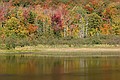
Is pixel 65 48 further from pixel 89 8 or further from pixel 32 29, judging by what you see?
pixel 89 8

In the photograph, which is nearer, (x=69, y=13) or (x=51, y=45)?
(x=51, y=45)

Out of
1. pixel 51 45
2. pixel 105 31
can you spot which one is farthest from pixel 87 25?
pixel 51 45

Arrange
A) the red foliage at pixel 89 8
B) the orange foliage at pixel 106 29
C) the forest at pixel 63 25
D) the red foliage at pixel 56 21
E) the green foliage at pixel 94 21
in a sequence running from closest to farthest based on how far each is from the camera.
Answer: the forest at pixel 63 25 → the red foliage at pixel 56 21 → the orange foliage at pixel 106 29 → the green foliage at pixel 94 21 → the red foliage at pixel 89 8

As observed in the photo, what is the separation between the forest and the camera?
5872 centimetres

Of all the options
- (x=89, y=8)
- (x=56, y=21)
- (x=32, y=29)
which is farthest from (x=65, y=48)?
(x=89, y=8)

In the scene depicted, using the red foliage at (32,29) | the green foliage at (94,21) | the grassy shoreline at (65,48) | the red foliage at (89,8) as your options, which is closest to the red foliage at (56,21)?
the red foliage at (32,29)

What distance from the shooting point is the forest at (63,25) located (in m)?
58.7

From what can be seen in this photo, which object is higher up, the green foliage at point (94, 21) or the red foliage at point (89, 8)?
the red foliage at point (89, 8)

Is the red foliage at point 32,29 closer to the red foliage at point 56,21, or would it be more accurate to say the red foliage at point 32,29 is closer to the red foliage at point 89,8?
the red foliage at point 56,21

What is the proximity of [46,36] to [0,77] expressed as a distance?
4013 centimetres

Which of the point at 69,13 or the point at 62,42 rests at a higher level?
the point at 69,13

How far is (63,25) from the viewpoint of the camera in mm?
68500

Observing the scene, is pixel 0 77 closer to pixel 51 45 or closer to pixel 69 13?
pixel 51 45

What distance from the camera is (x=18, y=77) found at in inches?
896
